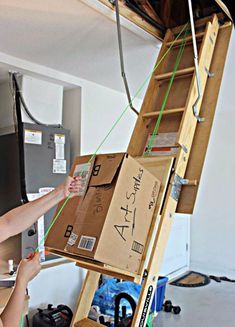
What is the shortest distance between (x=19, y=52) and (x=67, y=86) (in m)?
0.80

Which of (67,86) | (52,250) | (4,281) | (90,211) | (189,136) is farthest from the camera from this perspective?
(67,86)

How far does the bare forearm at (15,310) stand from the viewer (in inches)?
50.9

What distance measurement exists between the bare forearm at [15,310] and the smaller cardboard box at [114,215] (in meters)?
0.29

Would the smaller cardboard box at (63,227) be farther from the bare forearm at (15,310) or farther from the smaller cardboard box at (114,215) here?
the bare forearm at (15,310)

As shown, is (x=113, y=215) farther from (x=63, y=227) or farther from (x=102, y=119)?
(x=102, y=119)

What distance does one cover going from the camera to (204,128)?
2.10 metres

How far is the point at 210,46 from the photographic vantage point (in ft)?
7.32

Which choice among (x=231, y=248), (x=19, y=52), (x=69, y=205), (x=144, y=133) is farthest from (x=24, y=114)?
(x=231, y=248)

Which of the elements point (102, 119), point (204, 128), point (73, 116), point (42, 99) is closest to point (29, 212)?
point (204, 128)

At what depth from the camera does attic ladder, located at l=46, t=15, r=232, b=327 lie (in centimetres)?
174

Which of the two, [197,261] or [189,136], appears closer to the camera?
[189,136]

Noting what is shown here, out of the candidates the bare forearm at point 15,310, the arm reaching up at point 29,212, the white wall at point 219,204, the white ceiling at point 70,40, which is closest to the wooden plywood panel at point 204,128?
the white ceiling at point 70,40

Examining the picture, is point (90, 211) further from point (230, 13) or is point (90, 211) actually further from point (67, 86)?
point (67, 86)

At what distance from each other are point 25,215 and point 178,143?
3.14 ft
